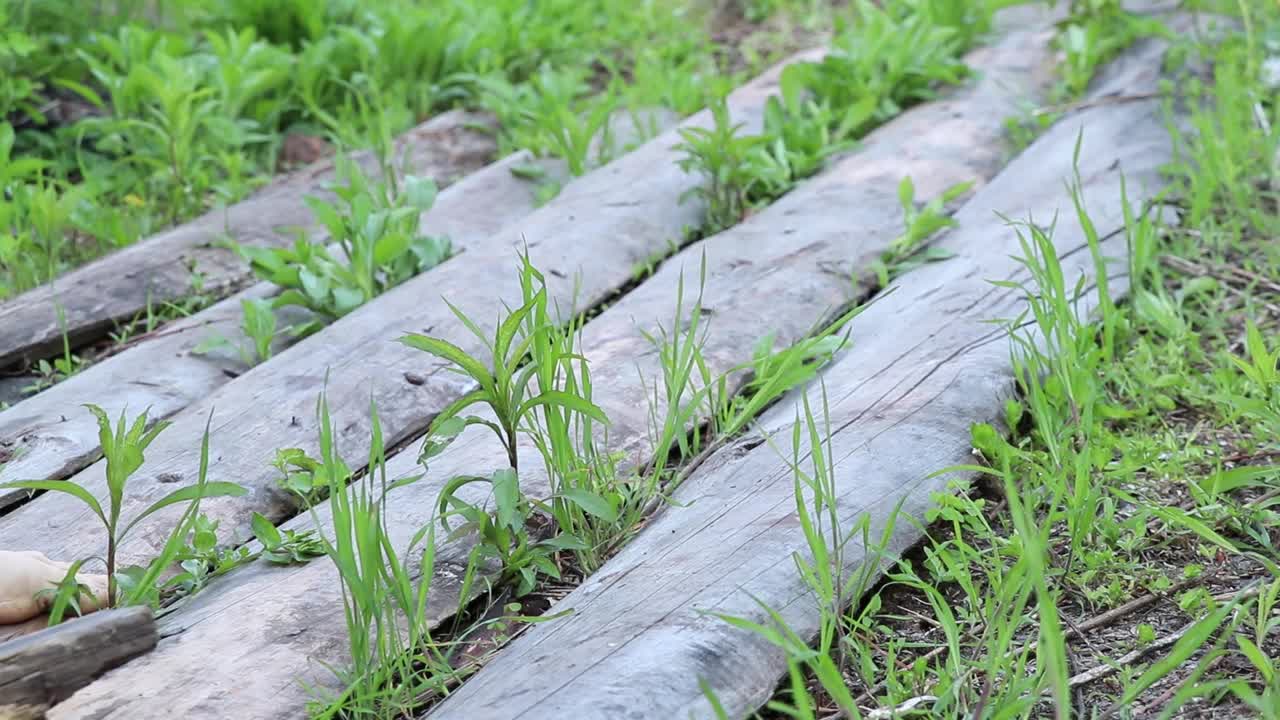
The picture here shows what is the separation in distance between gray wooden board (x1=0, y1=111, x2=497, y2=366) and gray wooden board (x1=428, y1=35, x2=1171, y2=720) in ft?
5.08

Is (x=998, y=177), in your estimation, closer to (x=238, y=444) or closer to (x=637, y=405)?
(x=637, y=405)

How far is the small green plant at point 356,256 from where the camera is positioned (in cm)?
289

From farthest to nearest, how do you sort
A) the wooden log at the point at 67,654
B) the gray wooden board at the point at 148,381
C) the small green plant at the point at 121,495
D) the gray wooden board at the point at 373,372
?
1. the gray wooden board at the point at 148,381
2. the gray wooden board at the point at 373,372
3. the small green plant at the point at 121,495
4. the wooden log at the point at 67,654

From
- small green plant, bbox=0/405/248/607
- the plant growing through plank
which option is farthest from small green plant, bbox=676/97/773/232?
small green plant, bbox=0/405/248/607

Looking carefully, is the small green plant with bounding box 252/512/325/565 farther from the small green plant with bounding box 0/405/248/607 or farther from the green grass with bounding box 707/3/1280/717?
the green grass with bounding box 707/3/1280/717

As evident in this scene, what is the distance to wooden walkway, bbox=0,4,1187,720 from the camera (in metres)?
1.75

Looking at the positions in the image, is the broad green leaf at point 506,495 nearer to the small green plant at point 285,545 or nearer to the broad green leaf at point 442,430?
the broad green leaf at point 442,430

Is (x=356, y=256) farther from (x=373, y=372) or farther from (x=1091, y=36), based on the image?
(x=1091, y=36)

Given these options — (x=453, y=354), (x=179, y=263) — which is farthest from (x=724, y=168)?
(x=453, y=354)

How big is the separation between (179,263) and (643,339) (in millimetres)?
1305

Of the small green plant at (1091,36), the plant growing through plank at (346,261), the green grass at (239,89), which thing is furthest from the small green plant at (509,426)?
the small green plant at (1091,36)

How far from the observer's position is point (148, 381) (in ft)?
8.58

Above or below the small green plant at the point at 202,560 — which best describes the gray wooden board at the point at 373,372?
above

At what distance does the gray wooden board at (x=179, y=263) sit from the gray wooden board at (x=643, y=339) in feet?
3.40
